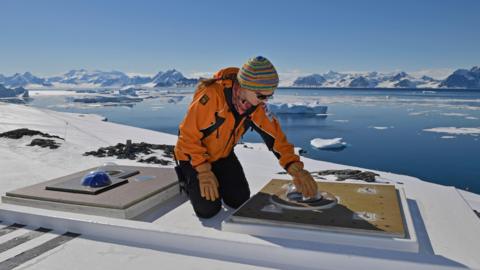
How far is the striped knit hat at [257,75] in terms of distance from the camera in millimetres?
1938

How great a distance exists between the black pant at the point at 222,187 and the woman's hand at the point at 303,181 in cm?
33

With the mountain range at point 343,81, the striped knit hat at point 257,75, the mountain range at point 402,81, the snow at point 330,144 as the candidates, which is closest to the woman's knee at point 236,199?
the striped knit hat at point 257,75

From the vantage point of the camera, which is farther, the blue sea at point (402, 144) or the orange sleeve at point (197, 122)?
the blue sea at point (402, 144)

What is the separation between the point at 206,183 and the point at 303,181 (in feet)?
1.74

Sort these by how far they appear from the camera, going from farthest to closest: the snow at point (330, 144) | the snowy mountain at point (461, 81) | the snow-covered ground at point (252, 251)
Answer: the snowy mountain at point (461, 81)
the snow at point (330, 144)
the snow-covered ground at point (252, 251)

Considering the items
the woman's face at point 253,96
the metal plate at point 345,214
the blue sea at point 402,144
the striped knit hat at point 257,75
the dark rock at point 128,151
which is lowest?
the blue sea at point 402,144

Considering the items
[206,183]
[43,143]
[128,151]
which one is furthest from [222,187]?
[43,143]

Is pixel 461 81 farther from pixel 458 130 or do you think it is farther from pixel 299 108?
pixel 458 130

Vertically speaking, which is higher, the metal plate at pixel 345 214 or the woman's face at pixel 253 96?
the woman's face at pixel 253 96

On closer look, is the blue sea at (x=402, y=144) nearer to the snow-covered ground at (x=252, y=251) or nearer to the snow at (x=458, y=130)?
the snow at (x=458, y=130)

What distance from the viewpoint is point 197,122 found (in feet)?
6.72

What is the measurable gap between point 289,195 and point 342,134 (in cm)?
1697

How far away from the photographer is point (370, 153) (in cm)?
1405

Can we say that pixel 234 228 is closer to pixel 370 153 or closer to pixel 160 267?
pixel 160 267
